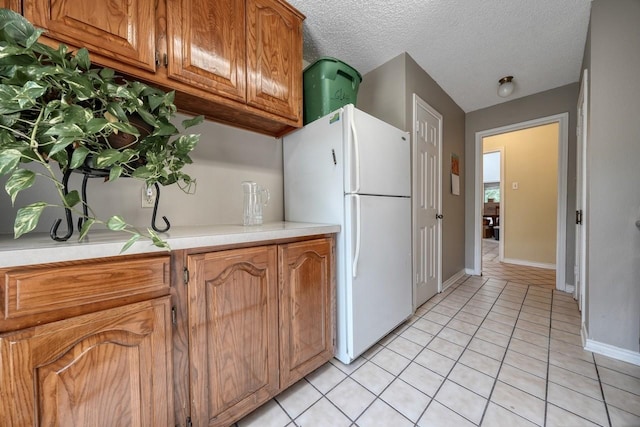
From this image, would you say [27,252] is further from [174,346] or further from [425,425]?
[425,425]

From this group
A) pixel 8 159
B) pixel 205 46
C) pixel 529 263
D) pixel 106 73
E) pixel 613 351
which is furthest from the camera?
pixel 529 263

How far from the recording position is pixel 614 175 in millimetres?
1459

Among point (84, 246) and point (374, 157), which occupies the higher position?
point (374, 157)

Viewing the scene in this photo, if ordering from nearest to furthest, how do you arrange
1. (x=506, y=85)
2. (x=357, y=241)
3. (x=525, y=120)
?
1. (x=357, y=241)
2. (x=506, y=85)
3. (x=525, y=120)

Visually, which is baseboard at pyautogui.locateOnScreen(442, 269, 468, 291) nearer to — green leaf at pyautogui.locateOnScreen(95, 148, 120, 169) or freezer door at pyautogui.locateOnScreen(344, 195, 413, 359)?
freezer door at pyautogui.locateOnScreen(344, 195, 413, 359)

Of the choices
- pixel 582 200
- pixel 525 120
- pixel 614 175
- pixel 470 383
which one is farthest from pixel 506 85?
pixel 470 383

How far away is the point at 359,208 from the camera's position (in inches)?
54.7

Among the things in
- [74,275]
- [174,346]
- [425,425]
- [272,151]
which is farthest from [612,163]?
[74,275]

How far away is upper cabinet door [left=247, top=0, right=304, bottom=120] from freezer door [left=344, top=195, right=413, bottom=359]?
75 centimetres

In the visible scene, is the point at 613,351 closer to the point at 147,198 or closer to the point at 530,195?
the point at 147,198

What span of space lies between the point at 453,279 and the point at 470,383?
190 cm

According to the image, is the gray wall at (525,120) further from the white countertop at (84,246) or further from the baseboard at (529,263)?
the white countertop at (84,246)

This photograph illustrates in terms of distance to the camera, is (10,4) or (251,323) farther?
(251,323)

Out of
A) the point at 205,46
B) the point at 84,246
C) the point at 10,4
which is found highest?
the point at 205,46
